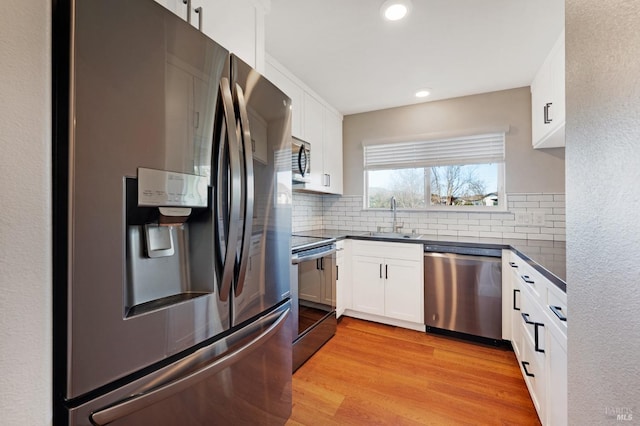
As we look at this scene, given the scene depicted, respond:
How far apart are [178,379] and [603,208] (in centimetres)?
109

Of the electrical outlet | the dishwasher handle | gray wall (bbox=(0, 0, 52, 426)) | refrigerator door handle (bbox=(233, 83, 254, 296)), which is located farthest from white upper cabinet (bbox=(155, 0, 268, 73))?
the electrical outlet

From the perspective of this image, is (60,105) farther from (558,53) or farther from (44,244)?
(558,53)

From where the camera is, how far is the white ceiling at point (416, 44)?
169 centimetres

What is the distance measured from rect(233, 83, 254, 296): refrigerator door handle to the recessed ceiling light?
1.18 m

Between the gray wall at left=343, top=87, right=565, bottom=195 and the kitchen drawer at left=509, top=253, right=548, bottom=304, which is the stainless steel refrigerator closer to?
the kitchen drawer at left=509, top=253, right=548, bottom=304

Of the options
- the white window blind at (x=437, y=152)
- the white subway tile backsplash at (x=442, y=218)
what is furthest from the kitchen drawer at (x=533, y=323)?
the white window blind at (x=437, y=152)

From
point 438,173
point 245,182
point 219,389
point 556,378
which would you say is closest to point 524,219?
point 438,173

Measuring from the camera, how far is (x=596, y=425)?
0.57m

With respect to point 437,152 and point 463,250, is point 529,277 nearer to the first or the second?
point 463,250

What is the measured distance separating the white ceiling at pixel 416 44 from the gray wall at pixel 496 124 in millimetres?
144

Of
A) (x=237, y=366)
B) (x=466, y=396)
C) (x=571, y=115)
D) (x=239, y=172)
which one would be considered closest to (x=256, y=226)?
(x=239, y=172)

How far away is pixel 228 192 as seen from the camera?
946 mm

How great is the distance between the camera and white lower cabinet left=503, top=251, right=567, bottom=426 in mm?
1135

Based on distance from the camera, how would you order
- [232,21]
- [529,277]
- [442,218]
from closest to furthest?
1. [232,21]
2. [529,277]
3. [442,218]
